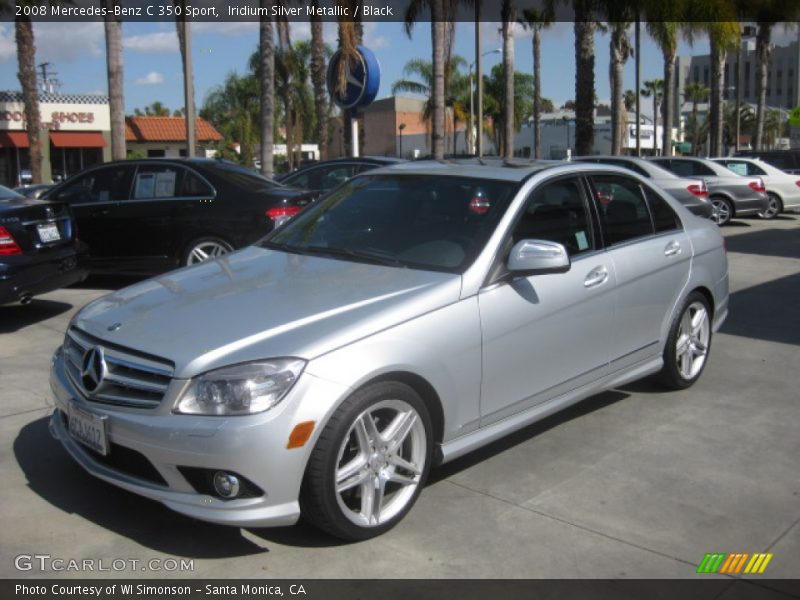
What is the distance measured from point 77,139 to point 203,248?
31.4 meters

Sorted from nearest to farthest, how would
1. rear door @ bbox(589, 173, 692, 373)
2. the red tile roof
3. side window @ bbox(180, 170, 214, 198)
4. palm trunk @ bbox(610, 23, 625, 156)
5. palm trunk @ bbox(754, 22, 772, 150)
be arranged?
rear door @ bbox(589, 173, 692, 373) → side window @ bbox(180, 170, 214, 198) → palm trunk @ bbox(610, 23, 625, 156) → palm trunk @ bbox(754, 22, 772, 150) → the red tile roof

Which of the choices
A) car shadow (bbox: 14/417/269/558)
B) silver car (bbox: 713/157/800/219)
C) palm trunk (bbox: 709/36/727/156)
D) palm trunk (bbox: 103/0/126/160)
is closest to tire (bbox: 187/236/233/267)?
car shadow (bbox: 14/417/269/558)

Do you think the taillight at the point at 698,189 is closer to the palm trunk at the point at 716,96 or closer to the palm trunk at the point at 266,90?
the palm trunk at the point at 266,90

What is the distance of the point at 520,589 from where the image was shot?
11.3ft

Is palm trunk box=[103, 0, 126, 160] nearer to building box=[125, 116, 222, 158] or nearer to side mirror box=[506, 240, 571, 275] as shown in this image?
side mirror box=[506, 240, 571, 275]

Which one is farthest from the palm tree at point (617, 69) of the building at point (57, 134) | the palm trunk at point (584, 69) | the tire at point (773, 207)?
the building at point (57, 134)

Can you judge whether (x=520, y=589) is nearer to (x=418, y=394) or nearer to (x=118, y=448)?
(x=418, y=394)

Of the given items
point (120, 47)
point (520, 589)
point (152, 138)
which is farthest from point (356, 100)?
point (152, 138)

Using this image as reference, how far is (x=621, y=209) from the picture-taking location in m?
5.48

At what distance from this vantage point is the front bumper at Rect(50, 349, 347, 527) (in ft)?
11.1

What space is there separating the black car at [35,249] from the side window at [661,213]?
543 centimetres

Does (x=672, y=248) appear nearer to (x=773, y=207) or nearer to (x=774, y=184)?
(x=774, y=184)

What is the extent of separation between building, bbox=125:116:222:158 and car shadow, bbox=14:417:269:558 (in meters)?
38.6

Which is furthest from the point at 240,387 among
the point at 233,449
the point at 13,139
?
the point at 13,139
